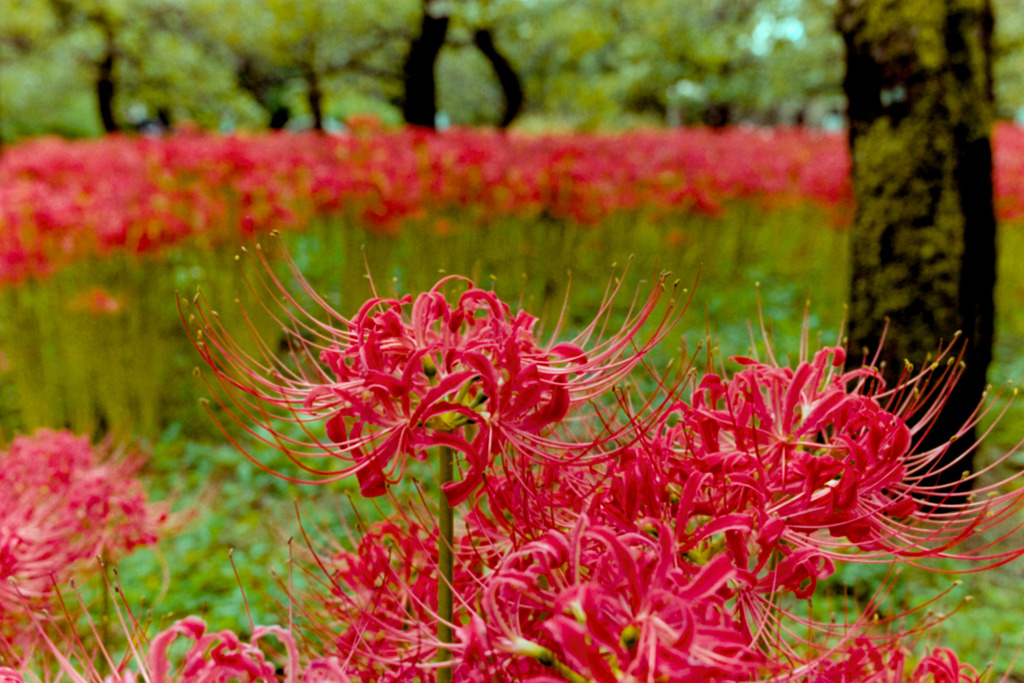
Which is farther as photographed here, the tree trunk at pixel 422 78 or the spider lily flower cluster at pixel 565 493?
the tree trunk at pixel 422 78

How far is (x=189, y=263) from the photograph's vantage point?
5141 millimetres

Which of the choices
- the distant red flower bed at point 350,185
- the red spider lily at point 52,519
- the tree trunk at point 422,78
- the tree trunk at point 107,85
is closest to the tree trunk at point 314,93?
the tree trunk at point 422,78

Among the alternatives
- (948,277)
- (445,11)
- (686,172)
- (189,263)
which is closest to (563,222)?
(686,172)

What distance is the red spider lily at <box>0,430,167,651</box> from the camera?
1.17 meters

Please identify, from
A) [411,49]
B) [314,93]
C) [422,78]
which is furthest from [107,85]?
[422,78]

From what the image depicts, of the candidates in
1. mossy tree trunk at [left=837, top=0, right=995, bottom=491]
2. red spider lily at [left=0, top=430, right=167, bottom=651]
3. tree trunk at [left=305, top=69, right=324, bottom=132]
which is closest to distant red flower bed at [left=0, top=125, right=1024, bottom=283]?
red spider lily at [left=0, top=430, right=167, bottom=651]

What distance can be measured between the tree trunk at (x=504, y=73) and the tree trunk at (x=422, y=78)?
39.1 inches

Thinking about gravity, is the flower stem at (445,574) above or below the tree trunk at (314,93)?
below

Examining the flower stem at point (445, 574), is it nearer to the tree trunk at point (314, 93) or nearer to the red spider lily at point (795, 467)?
the red spider lily at point (795, 467)

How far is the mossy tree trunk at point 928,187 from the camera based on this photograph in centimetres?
272

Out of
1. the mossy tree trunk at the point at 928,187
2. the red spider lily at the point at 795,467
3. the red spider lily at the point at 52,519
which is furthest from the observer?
the mossy tree trunk at the point at 928,187

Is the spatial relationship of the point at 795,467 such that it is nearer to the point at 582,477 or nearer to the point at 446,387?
the point at 582,477

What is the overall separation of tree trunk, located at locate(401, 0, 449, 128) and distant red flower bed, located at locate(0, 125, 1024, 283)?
3.33 meters

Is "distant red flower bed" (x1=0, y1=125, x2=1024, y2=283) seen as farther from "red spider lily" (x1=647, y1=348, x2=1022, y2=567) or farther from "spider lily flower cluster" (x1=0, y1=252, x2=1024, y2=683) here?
"red spider lily" (x1=647, y1=348, x2=1022, y2=567)
